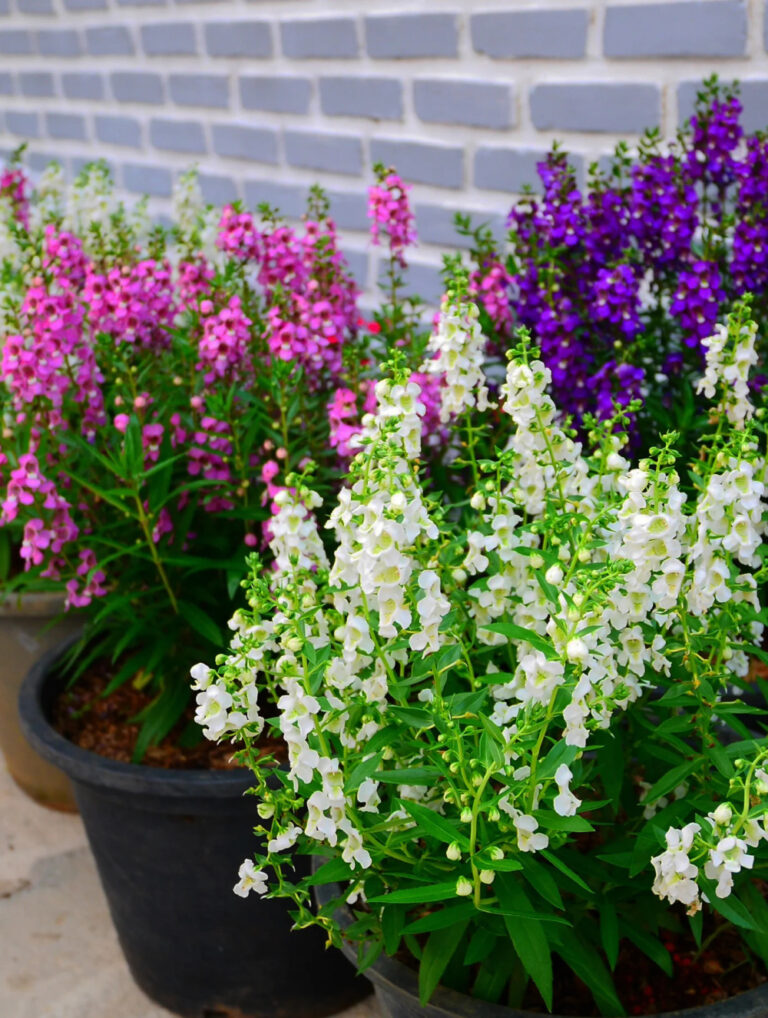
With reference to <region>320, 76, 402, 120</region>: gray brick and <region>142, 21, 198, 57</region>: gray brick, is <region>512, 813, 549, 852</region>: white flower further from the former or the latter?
<region>142, 21, 198, 57</region>: gray brick

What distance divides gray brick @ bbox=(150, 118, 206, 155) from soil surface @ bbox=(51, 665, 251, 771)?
5.54ft

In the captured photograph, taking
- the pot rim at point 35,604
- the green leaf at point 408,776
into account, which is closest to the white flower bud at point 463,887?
the green leaf at point 408,776

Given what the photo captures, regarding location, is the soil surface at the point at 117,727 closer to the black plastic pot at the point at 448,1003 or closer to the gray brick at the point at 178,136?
the black plastic pot at the point at 448,1003

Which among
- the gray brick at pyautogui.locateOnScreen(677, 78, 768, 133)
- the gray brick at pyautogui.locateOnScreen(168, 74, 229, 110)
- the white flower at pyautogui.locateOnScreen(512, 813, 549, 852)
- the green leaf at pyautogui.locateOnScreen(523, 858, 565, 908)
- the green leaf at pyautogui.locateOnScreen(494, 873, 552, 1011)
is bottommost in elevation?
the green leaf at pyautogui.locateOnScreen(494, 873, 552, 1011)

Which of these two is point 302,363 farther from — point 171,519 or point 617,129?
point 617,129

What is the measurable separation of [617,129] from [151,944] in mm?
1612

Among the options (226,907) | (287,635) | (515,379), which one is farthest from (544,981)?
(226,907)

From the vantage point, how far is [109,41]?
3.43 meters

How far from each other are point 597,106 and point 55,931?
1784 mm

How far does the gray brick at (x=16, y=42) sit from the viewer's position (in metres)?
3.82

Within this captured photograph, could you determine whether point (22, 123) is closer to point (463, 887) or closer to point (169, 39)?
point (169, 39)

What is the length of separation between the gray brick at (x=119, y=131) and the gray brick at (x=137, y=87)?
0.06 m

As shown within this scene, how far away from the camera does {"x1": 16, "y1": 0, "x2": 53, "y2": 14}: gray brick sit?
3648 mm

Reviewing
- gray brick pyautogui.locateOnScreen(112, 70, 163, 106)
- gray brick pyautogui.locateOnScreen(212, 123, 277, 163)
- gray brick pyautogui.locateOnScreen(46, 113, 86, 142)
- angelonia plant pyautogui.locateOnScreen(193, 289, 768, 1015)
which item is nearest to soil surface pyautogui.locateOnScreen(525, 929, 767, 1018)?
→ angelonia plant pyautogui.locateOnScreen(193, 289, 768, 1015)
